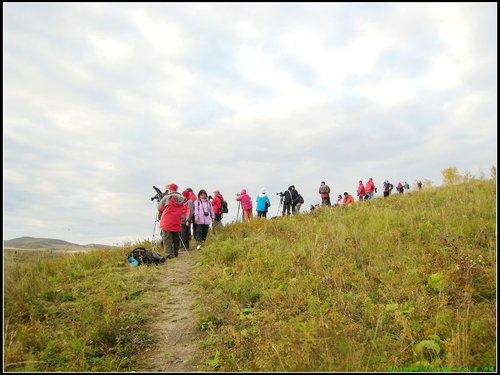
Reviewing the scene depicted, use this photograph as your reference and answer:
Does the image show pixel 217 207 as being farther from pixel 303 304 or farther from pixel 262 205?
pixel 303 304

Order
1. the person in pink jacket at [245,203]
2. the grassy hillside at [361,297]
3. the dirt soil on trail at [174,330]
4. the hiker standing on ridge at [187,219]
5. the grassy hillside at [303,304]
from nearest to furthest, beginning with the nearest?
the grassy hillside at [361,297]
the grassy hillside at [303,304]
the dirt soil on trail at [174,330]
the hiker standing on ridge at [187,219]
the person in pink jacket at [245,203]

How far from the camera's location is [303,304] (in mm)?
6691

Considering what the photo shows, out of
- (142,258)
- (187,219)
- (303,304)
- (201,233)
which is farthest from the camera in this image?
(201,233)

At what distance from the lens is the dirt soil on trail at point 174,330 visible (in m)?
5.61

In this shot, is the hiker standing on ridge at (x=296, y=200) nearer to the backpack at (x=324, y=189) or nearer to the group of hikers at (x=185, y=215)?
the backpack at (x=324, y=189)

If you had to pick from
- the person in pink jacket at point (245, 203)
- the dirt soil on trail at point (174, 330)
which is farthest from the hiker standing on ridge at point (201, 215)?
the person in pink jacket at point (245, 203)

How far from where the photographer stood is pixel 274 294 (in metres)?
7.10

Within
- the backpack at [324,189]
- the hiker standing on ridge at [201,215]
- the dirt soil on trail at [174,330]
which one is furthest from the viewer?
the backpack at [324,189]

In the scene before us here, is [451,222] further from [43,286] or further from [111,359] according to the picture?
[43,286]

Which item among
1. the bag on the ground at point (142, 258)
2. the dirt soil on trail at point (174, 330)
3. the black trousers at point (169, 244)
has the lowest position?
the dirt soil on trail at point (174, 330)

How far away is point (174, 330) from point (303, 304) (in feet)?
7.69

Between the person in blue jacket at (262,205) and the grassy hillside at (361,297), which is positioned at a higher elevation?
the person in blue jacket at (262,205)

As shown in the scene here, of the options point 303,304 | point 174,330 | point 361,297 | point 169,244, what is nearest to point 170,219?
point 169,244

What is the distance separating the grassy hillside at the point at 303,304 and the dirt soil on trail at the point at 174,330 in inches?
7.4
